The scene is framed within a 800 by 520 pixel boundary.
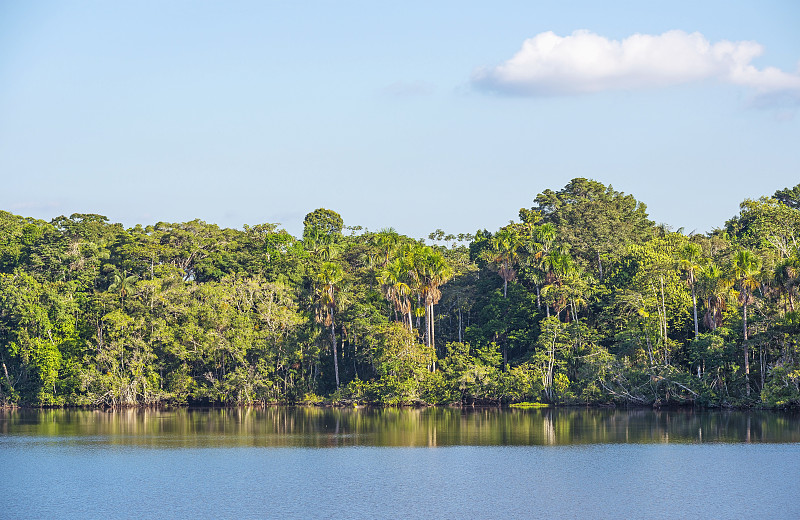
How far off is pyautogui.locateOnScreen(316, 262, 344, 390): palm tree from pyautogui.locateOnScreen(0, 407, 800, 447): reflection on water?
6.85 metres

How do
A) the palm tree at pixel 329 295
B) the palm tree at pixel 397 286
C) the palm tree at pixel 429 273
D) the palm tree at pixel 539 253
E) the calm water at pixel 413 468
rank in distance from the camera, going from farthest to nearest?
1. the palm tree at pixel 329 295
2. the palm tree at pixel 539 253
3. the palm tree at pixel 429 273
4. the palm tree at pixel 397 286
5. the calm water at pixel 413 468

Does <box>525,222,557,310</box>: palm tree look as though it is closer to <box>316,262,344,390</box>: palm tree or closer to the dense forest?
the dense forest

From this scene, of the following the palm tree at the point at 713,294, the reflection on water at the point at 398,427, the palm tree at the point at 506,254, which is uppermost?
the palm tree at the point at 506,254

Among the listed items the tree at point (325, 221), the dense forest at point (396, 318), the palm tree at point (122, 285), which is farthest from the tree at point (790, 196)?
the palm tree at point (122, 285)

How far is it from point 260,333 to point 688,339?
3255 cm

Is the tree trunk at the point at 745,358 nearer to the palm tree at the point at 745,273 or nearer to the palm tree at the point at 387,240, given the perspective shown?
the palm tree at the point at 745,273

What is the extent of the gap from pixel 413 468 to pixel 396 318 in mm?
34103

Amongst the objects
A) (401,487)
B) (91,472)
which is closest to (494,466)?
(401,487)

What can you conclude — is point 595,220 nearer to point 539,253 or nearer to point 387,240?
point 539,253

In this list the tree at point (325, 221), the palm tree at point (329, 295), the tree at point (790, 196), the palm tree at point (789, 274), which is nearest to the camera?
the palm tree at point (789, 274)

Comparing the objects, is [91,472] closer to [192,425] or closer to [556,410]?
[192,425]

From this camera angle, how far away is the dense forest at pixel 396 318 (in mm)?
60750

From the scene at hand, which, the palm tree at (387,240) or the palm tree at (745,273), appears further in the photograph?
the palm tree at (387,240)

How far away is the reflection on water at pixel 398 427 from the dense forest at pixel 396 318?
9.05 feet
